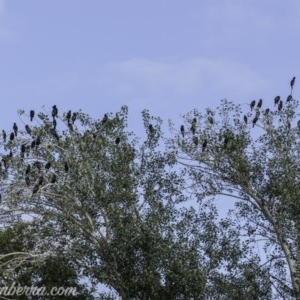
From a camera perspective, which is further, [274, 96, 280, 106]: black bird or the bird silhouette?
the bird silhouette

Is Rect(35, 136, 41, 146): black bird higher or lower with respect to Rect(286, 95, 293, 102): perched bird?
lower

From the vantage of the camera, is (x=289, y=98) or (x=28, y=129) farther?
(x=28, y=129)

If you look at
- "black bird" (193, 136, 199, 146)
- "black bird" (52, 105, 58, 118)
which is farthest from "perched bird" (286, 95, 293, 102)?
"black bird" (52, 105, 58, 118)

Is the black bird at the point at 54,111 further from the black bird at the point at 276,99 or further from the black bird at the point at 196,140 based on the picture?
the black bird at the point at 276,99

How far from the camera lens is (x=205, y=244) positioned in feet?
90.7

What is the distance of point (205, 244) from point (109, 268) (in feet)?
9.74

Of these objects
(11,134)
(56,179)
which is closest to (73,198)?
(56,179)

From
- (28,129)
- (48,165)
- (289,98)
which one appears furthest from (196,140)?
(28,129)

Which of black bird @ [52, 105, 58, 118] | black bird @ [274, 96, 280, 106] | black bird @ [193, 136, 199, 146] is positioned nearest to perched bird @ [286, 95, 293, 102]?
black bird @ [274, 96, 280, 106]

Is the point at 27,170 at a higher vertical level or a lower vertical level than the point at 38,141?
lower

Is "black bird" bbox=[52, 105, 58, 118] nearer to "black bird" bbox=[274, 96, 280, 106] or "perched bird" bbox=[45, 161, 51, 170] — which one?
"perched bird" bbox=[45, 161, 51, 170]

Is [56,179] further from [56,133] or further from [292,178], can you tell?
[292,178]

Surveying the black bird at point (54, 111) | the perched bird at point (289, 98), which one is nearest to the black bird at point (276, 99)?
the perched bird at point (289, 98)

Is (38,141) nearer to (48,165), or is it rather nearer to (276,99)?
(48,165)
